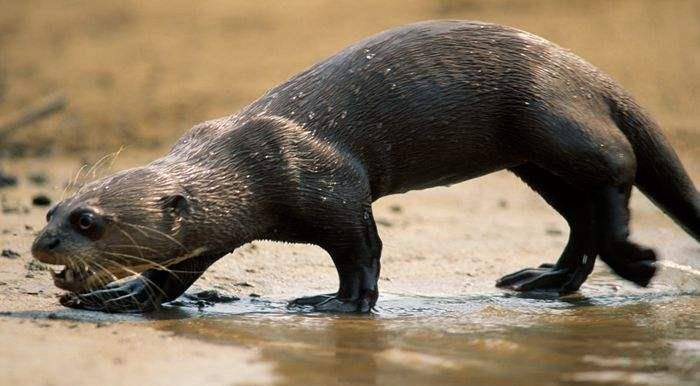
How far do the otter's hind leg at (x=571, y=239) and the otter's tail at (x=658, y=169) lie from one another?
0.93 feet

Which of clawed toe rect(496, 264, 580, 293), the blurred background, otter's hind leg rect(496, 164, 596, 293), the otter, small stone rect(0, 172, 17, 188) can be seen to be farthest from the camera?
the blurred background

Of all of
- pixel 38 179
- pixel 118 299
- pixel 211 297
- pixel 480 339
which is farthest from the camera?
pixel 38 179

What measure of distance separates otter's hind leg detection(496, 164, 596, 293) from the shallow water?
123 millimetres

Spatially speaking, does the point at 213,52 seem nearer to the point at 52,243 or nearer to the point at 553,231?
the point at 553,231

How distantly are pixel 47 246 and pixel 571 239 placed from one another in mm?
2297

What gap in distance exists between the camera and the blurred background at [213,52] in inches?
434

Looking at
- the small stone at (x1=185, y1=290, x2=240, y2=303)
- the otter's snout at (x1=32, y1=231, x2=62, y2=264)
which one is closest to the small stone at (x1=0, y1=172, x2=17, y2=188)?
the small stone at (x1=185, y1=290, x2=240, y2=303)

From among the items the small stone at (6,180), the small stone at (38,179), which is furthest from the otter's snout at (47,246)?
the small stone at (38,179)

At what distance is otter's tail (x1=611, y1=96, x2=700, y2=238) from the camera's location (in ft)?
18.5

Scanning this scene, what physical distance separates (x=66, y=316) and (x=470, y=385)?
5.47ft

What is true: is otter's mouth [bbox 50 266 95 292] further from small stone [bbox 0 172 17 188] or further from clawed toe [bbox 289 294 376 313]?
small stone [bbox 0 172 17 188]

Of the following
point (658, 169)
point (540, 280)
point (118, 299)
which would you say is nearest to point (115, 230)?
point (118, 299)

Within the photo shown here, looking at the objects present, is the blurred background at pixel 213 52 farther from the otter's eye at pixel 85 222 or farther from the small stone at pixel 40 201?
the otter's eye at pixel 85 222

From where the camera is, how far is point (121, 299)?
525 cm
